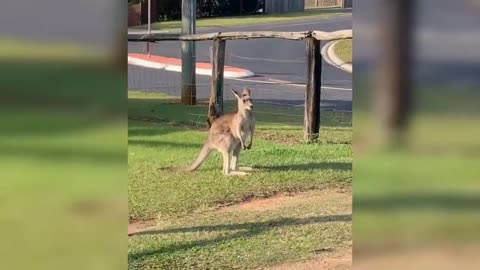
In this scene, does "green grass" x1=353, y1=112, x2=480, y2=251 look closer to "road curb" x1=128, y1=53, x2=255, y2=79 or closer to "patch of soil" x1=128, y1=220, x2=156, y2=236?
"patch of soil" x1=128, y1=220, x2=156, y2=236

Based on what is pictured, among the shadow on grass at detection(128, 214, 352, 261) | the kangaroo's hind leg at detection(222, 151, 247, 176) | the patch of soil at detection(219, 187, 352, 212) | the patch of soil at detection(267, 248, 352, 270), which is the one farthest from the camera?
the kangaroo's hind leg at detection(222, 151, 247, 176)

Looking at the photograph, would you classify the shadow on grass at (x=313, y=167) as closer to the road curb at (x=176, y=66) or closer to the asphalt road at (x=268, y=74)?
the asphalt road at (x=268, y=74)

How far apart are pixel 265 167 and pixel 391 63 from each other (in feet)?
16.7

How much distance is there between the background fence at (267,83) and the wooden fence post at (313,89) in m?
0.61

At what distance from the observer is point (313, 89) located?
25.8 feet

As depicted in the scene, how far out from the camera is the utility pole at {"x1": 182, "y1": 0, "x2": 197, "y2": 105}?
421 inches

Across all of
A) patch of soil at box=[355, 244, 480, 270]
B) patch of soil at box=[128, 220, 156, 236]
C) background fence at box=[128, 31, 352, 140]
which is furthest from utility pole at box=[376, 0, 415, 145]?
background fence at box=[128, 31, 352, 140]

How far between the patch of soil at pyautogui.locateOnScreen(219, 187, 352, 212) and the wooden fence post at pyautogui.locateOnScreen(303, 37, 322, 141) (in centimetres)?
238

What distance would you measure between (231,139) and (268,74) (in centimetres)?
790

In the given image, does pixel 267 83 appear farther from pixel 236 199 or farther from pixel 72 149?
pixel 72 149

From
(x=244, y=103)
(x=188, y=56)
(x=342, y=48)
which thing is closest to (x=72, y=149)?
(x=244, y=103)

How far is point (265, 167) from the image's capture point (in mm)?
6410

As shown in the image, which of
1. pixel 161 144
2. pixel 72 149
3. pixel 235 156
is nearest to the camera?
pixel 72 149

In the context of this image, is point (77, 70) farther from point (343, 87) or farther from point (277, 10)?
point (277, 10)
